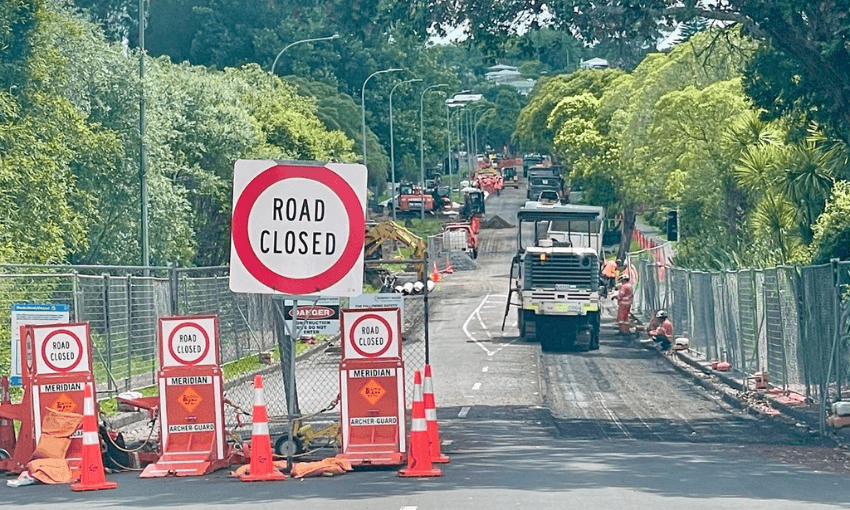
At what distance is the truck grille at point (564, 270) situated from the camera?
3787cm

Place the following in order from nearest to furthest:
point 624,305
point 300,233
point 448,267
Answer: point 300,233 < point 624,305 < point 448,267

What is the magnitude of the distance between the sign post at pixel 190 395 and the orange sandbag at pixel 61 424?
86cm

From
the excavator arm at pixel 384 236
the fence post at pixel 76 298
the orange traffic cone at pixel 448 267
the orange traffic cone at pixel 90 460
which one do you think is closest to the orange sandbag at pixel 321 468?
the orange traffic cone at pixel 90 460

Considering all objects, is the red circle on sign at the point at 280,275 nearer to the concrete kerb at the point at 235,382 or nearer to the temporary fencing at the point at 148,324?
the temporary fencing at the point at 148,324

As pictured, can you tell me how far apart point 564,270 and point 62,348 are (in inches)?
933

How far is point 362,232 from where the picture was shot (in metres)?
13.9

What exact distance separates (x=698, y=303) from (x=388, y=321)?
19.7 metres

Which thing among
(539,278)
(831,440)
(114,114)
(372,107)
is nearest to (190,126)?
(114,114)

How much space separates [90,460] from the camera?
1359 centimetres

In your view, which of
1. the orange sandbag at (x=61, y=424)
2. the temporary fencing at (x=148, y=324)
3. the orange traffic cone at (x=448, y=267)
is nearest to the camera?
the orange sandbag at (x=61, y=424)

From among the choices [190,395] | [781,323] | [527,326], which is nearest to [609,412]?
[781,323]

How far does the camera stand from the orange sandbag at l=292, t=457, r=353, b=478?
14016 millimetres

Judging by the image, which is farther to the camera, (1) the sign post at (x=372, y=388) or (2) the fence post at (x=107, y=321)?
(2) the fence post at (x=107, y=321)

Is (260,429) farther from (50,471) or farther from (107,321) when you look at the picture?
(107,321)
